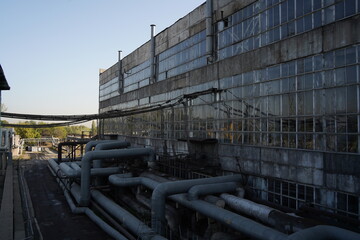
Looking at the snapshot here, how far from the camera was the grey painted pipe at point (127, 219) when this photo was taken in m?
14.7

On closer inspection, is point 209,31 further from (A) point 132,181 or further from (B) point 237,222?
(B) point 237,222

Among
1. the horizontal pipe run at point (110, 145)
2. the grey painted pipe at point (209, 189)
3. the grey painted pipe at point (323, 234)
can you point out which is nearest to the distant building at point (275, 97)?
the grey painted pipe at point (209, 189)

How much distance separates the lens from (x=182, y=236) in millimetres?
17859

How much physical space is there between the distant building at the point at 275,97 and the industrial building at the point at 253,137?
57 mm

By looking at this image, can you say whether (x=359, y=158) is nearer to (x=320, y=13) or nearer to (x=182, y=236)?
(x=320, y=13)

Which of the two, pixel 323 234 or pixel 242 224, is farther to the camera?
pixel 242 224

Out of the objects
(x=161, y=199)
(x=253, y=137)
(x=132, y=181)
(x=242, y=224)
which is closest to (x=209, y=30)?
(x=253, y=137)

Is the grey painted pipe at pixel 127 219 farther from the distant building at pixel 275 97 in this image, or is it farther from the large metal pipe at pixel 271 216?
the distant building at pixel 275 97

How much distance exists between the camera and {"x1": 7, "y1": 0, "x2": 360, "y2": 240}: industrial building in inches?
511

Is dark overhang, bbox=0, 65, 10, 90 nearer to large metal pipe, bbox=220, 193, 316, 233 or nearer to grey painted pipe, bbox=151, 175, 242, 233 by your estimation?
grey painted pipe, bbox=151, 175, 242, 233

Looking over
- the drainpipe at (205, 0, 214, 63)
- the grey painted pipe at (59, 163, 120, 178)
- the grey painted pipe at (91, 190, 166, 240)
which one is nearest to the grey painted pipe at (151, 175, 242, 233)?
the grey painted pipe at (91, 190, 166, 240)

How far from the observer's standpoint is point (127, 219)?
17.4 meters

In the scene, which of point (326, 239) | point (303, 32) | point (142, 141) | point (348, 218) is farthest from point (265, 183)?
point (142, 141)

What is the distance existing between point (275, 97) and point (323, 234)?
8.22 meters
